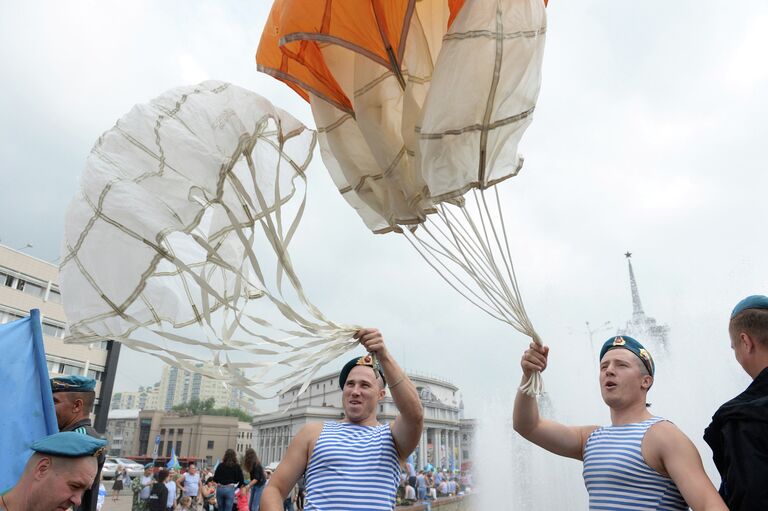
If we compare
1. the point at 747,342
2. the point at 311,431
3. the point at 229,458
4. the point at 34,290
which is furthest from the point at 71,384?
the point at 34,290

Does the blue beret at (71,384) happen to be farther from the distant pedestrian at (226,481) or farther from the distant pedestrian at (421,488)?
the distant pedestrian at (421,488)

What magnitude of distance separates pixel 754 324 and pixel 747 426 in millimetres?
525

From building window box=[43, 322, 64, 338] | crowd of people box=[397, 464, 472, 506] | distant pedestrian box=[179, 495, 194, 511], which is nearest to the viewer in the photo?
distant pedestrian box=[179, 495, 194, 511]

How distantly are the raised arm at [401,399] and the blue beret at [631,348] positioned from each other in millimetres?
1000

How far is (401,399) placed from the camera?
7.93ft

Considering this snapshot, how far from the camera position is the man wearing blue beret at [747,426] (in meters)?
1.82

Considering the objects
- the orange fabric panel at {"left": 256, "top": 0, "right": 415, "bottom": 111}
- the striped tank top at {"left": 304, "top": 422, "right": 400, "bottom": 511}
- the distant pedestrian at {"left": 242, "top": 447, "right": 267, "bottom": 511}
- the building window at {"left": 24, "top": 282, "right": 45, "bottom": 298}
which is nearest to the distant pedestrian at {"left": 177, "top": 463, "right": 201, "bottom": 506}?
the distant pedestrian at {"left": 242, "top": 447, "right": 267, "bottom": 511}

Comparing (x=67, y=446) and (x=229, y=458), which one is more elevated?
(x=67, y=446)

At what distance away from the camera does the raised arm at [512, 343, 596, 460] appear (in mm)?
2611

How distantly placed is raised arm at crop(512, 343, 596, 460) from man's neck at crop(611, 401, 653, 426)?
240mm

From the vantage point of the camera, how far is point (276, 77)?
2.61m

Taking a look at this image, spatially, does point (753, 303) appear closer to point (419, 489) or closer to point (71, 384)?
point (71, 384)

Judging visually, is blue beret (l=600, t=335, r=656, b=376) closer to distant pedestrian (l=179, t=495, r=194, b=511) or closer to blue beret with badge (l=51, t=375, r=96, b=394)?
blue beret with badge (l=51, t=375, r=96, b=394)

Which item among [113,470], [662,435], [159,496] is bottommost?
[113,470]
